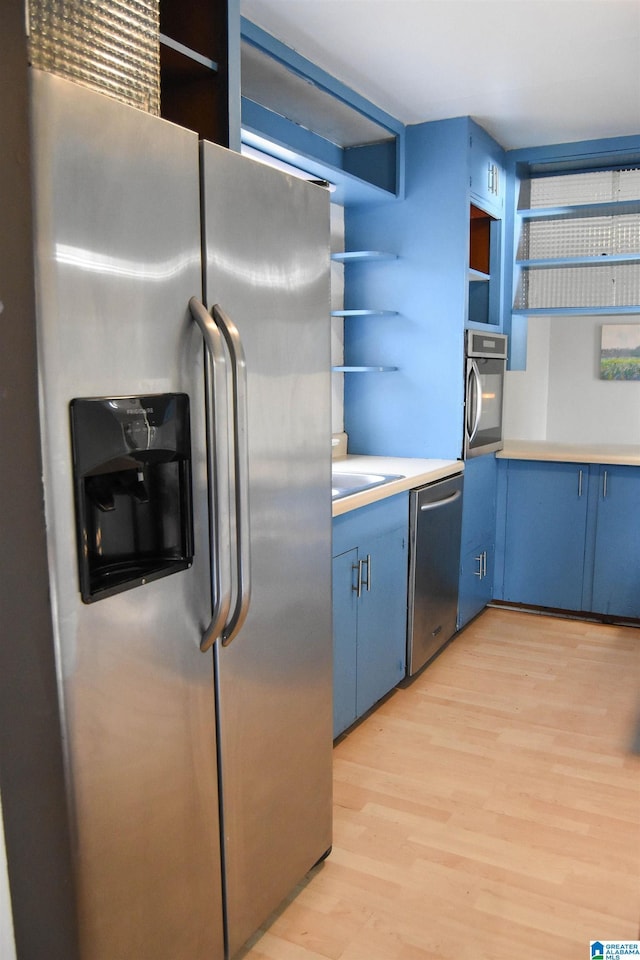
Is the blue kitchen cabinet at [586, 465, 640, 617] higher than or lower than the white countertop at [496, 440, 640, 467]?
lower

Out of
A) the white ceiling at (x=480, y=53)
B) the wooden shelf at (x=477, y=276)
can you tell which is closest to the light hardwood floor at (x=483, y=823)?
the wooden shelf at (x=477, y=276)

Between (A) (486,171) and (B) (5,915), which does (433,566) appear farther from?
(B) (5,915)

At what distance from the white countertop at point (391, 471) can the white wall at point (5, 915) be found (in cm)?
138

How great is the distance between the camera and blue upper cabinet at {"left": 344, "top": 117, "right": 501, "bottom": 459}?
3.59 metres

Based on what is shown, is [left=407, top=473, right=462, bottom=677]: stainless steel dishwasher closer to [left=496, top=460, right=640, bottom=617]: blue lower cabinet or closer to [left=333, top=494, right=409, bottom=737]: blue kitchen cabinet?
[left=333, top=494, right=409, bottom=737]: blue kitchen cabinet

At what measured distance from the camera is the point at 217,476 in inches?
59.5

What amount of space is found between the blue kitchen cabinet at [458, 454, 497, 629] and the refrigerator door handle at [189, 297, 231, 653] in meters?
2.35

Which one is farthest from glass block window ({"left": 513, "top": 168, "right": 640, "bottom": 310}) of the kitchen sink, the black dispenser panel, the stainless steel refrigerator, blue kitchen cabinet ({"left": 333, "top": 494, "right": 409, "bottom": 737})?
the black dispenser panel

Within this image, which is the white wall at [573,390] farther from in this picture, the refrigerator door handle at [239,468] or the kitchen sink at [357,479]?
the refrigerator door handle at [239,468]

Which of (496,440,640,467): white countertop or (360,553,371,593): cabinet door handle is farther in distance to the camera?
(496,440,640,467): white countertop

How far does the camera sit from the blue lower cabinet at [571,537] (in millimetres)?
3879

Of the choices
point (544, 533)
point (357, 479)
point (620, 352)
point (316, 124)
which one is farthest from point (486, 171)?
point (620, 352)

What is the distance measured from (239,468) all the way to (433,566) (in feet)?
6.43

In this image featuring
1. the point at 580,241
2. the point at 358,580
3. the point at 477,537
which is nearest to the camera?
the point at 358,580
